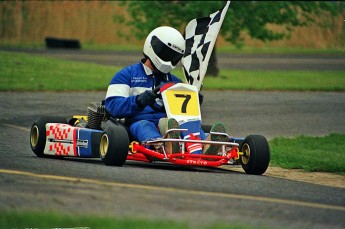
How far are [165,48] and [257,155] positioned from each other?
1443mm

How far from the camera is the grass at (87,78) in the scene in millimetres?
22234

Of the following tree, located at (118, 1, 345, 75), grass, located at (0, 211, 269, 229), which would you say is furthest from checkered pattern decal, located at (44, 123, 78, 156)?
tree, located at (118, 1, 345, 75)

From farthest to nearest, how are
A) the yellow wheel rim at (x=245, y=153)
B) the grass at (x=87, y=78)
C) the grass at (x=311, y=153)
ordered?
the grass at (x=87, y=78) < the grass at (x=311, y=153) < the yellow wheel rim at (x=245, y=153)

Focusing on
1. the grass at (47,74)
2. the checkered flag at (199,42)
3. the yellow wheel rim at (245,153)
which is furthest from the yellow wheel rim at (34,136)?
the grass at (47,74)

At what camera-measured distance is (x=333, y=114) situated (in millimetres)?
18312

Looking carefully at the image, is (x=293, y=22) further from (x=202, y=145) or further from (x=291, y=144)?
(x=202, y=145)

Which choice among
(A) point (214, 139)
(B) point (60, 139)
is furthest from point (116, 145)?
(B) point (60, 139)

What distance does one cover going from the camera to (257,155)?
9.95 meters

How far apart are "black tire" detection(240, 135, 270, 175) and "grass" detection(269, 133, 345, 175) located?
5.01 ft

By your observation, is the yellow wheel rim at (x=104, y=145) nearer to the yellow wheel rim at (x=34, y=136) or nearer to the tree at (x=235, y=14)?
the yellow wheel rim at (x=34, y=136)

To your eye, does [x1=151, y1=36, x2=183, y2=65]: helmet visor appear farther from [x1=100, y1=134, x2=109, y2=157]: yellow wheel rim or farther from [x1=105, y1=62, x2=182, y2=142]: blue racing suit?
[x1=100, y1=134, x2=109, y2=157]: yellow wheel rim

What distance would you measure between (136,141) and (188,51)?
175 centimetres

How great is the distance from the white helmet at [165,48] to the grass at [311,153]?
1919mm

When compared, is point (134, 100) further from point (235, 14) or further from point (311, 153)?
point (235, 14)
